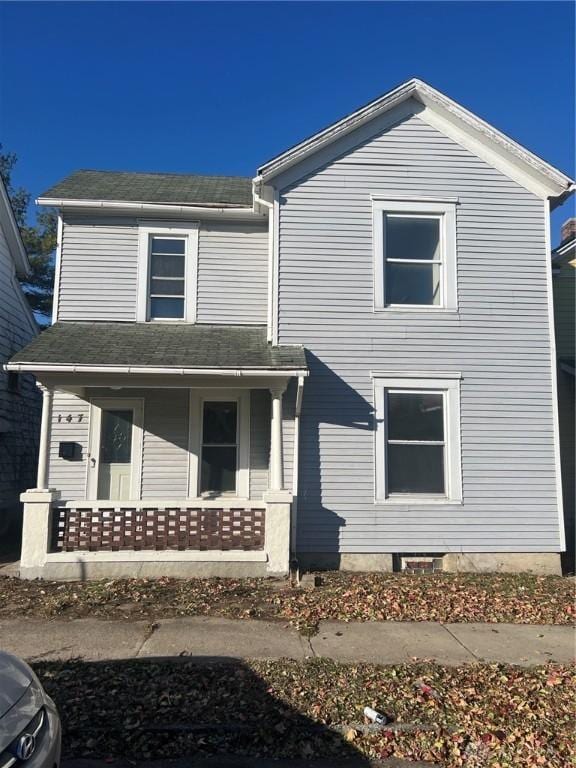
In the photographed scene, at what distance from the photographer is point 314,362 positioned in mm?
8656

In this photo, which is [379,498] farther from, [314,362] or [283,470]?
[314,362]

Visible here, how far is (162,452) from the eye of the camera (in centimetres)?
936

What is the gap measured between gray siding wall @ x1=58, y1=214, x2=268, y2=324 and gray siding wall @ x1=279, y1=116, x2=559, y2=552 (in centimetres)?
124

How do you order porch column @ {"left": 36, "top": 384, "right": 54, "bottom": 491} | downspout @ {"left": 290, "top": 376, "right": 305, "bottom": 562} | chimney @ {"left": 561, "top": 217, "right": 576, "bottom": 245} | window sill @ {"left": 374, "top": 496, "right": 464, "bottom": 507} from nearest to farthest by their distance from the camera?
1. porch column @ {"left": 36, "top": 384, "right": 54, "bottom": 491}
2. downspout @ {"left": 290, "top": 376, "right": 305, "bottom": 562}
3. window sill @ {"left": 374, "top": 496, "right": 464, "bottom": 507}
4. chimney @ {"left": 561, "top": 217, "right": 576, "bottom": 245}

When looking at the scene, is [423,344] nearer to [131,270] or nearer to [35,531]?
[131,270]

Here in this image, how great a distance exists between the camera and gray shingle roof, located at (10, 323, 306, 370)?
782 cm

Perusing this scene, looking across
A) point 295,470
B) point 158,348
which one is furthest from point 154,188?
point 295,470

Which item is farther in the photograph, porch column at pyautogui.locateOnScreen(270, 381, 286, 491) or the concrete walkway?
porch column at pyautogui.locateOnScreen(270, 381, 286, 491)

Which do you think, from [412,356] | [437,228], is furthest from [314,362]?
[437,228]

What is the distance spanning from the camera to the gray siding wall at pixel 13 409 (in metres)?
11.3

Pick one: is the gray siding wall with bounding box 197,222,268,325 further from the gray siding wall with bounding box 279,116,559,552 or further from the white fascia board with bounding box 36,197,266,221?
the gray siding wall with bounding box 279,116,559,552

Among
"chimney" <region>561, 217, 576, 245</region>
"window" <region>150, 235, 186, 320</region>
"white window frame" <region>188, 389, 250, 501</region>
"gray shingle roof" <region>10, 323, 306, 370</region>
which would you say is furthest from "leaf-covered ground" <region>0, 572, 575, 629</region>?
"chimney" <region>561, 217, 576, 245</region>

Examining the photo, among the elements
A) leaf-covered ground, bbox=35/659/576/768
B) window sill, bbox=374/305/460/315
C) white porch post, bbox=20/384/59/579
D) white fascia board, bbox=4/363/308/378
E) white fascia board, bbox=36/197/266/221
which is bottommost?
leaf-covered ground, bbox=35/659/576/768

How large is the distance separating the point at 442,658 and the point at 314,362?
15.4 ft
